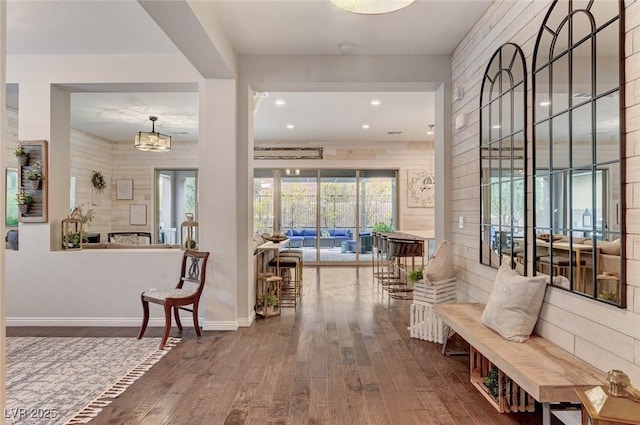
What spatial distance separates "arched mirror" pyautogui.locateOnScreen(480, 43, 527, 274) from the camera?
107 inches

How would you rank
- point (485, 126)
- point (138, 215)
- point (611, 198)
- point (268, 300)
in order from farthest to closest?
1. point (138, 215)
2. point (268, 300)
3. point (485, 126)
4. point (611, 198)

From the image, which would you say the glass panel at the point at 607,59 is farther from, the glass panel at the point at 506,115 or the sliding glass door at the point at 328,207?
the sliding glass door at the point at 328,207

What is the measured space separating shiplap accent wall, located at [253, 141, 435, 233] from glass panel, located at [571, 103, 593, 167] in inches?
268

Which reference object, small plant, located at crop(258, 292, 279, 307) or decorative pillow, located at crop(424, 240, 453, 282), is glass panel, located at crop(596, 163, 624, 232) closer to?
decorative pillow, located at crop(424, 240, 453, 282)

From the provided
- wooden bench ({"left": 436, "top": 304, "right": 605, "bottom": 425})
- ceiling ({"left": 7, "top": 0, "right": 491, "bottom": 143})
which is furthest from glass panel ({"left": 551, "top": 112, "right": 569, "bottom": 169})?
ceiling ({"left": 7, "top": 0, "right": 491, "bottom": 143})

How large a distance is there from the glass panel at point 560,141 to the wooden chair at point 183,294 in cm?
306

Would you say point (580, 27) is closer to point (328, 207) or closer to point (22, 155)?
point (22, 155)

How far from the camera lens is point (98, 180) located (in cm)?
823

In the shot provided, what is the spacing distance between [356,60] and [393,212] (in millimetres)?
5335

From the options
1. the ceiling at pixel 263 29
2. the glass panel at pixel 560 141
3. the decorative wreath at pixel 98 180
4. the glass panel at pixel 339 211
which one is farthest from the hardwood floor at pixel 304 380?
the decorative wreath at pixel 98 180

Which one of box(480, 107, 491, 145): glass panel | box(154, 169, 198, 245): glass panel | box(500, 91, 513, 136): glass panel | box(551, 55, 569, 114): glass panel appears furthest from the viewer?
box(154, 169, 198, 245): glass panel

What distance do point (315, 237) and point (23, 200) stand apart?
588 cm

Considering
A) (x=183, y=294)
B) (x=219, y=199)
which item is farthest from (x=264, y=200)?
(x=183, y=294)

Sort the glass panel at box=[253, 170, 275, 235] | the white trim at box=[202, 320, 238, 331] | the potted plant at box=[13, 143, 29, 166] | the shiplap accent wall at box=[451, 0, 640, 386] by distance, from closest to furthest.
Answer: the shiplap accent wall at box=[451, 0, 640, 386]
the white trim at box=[202, 320, 238, 331]
the potted plant at box=[13, 143, 29, 166]
the glass panel at box=[253, 170, 275, 235]
